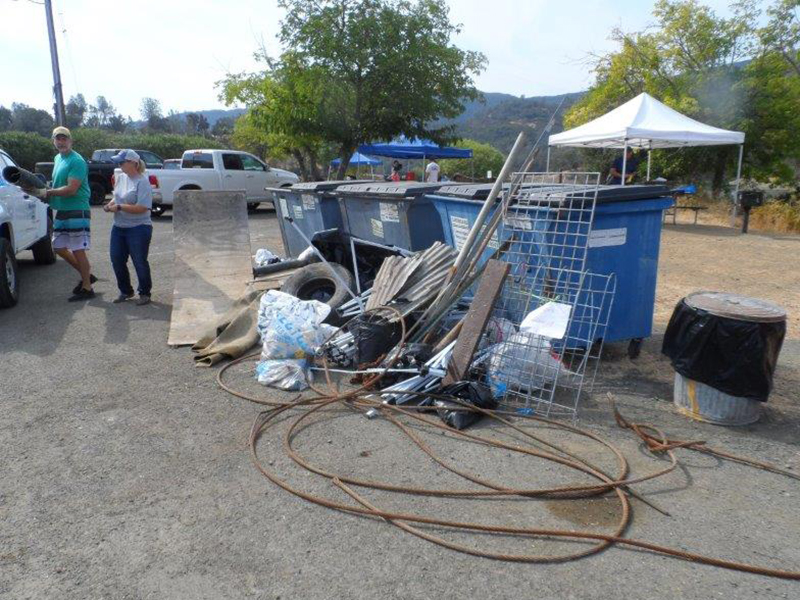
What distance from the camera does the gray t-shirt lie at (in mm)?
6805

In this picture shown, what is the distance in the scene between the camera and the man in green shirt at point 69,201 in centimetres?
686

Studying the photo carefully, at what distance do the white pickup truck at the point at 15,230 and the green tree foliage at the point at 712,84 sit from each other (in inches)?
704

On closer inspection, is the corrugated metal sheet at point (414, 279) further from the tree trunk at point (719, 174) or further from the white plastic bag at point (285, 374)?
the tree trunk at point (719, 174)

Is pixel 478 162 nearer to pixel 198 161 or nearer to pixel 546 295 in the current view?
pixel 198 161

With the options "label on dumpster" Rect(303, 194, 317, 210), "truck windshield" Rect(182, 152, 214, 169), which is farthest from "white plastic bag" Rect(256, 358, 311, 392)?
"truck windshield" Rect(182, 152, 214, 169)

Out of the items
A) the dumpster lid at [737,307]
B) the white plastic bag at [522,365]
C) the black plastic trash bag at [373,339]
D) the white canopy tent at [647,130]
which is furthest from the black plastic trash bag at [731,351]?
the white canopy tent at [647,130]

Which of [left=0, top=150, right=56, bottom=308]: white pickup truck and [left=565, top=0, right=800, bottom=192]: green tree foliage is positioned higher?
[left=565, top=0, right=800, bottom=192]: green tree foliage

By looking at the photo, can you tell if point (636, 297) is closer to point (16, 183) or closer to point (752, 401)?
point (752, 401)

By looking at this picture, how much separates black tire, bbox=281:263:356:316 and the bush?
92.4 feet

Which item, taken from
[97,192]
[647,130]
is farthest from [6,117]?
[647,130]

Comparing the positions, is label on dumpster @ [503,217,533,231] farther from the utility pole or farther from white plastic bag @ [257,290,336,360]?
the utility pole

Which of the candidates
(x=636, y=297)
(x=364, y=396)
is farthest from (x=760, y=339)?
(x=364, y=396)

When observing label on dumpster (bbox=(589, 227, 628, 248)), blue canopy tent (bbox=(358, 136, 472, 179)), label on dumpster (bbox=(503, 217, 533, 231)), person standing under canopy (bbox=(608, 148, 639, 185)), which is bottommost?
label on dumpster (bbox=(589, 227, 628, 248))

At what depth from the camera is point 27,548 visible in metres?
2.80
